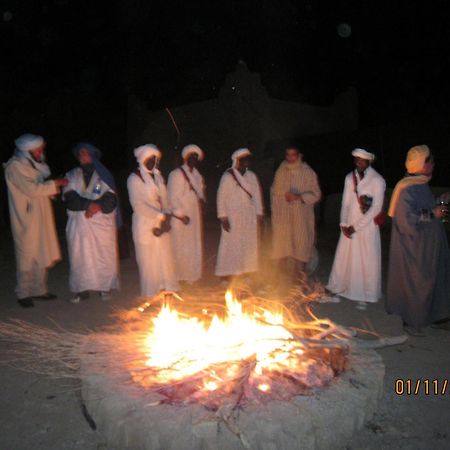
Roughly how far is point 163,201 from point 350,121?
16.6 meters

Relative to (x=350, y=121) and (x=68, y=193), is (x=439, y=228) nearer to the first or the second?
Result: (x=68, y=193)

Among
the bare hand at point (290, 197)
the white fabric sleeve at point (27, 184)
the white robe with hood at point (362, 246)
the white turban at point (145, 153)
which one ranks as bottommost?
the white robe with hood at point (362, 246)

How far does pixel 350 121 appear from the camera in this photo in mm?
20562

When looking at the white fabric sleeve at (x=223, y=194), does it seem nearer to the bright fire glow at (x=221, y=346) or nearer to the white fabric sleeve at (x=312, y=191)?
the white fabric sleeve at (x=312, y=191)

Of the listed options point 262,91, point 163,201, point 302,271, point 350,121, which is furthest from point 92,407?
point 350,121

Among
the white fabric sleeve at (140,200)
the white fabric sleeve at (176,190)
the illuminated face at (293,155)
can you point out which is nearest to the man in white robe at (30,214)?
the white fabric sleeve at (140,200)

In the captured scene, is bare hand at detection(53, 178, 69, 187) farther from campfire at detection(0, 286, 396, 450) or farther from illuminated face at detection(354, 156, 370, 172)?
illuminated face at detection(354, 156, 370, 172)

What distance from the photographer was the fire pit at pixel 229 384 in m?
2.59

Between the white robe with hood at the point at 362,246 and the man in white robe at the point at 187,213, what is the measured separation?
2.09 meters

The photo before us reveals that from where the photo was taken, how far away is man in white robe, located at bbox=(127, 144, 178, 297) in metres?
5.65

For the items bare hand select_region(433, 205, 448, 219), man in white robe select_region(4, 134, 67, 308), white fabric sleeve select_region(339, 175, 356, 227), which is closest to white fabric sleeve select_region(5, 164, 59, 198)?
man in white robe select_region(4, 134, 67, 308)

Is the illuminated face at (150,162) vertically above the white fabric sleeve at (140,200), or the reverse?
the illuminated face at (150,162)
